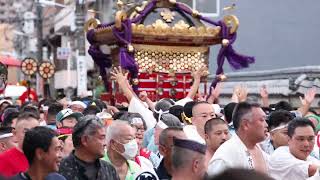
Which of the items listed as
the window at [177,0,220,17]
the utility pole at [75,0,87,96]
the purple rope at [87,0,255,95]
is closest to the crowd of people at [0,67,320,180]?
the purple rope at [87,0,255,95]

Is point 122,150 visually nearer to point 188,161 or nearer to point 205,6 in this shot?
point 188,161

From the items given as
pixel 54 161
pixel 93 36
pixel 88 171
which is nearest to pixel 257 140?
pixel 88 171

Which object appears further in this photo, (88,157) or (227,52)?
(227,52)

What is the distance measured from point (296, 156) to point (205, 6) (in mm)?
15078

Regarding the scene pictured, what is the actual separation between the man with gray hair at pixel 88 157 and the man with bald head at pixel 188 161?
924mm

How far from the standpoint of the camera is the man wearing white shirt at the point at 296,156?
630 centimetres

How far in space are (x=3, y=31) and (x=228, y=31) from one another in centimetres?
4165

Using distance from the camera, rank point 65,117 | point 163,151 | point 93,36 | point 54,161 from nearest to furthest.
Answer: point 54,161
point 163,151
point 65,117
point 93,36

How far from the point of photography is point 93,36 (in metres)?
15.1

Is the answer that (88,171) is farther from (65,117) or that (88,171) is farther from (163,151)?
(65,117)

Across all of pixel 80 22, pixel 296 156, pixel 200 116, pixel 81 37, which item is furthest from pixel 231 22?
pixel 81 37

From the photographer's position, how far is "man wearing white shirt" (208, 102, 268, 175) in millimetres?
6008

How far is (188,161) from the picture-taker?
4.67 m

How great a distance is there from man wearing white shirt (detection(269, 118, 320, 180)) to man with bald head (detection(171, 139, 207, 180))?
5.70ft
